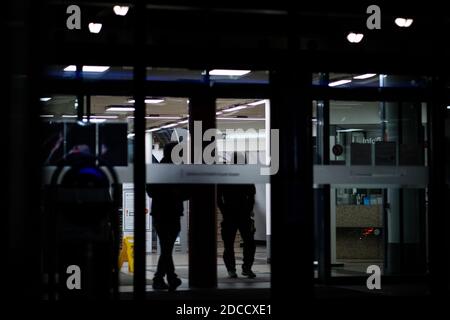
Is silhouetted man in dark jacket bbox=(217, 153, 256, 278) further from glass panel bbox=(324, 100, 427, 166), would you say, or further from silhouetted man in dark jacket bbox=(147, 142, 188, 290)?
glass panel bbox=(324, 100, 427, 166)

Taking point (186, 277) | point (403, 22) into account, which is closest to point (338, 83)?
point (403, 22)

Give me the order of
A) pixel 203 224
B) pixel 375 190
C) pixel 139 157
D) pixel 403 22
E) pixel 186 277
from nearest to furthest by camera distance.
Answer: pixel 139 157
pixel 403 22
pixel 186 277
pixel 203 224
pixel 375 190

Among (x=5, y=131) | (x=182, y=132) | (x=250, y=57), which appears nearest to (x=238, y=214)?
(x=182, y=132)

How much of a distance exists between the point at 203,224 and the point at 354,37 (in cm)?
257

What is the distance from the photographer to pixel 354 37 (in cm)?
847

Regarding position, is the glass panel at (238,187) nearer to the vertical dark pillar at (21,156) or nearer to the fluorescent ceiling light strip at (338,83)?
the fluorescent ceiling light strip at (338,83)

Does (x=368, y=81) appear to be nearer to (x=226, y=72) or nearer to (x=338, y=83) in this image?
(x=338, y=83)

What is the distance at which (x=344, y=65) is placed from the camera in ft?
26.9

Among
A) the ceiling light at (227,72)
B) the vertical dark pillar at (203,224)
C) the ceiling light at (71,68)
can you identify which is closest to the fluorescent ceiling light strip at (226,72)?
the ceiling light at (227,72)

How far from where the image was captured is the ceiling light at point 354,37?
8.45m

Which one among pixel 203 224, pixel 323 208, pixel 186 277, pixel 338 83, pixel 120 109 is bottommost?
pixel 186 277

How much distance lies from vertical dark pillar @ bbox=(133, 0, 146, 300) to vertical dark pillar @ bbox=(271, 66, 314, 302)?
1318 mm

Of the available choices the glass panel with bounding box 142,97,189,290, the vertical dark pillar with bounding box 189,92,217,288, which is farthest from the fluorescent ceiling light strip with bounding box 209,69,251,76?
the vertical dark pillar with bounding box 189,92,217,288
